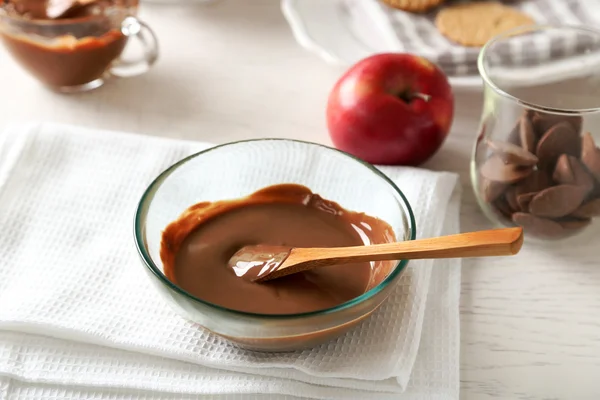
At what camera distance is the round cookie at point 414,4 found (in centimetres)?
145

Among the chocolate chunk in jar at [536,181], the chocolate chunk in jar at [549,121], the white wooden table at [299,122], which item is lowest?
the white wooden table at [299,122]

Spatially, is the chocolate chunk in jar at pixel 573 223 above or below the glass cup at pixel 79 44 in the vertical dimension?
below

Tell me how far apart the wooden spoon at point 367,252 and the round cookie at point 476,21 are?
705 mm

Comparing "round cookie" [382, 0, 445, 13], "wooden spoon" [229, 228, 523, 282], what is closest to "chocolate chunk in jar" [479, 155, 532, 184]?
"wooden spoon" [229, 228, 523, 282]

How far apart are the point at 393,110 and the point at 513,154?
202 millimetres

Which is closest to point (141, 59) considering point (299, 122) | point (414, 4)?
point (299, 122)

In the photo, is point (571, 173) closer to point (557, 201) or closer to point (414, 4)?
point (557, 201)

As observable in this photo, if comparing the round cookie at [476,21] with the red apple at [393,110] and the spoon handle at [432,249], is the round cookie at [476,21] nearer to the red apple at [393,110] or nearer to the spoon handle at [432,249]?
the red apple at [393,110]

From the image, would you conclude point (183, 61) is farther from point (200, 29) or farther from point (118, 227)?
point (118, 227)

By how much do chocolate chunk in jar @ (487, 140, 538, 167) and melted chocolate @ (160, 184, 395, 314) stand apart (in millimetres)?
180

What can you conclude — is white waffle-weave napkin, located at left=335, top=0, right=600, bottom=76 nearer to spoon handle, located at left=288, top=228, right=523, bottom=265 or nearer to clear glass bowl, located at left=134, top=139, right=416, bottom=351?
clear glass bowl, located at left=134, top=139, right=416, bottom=351

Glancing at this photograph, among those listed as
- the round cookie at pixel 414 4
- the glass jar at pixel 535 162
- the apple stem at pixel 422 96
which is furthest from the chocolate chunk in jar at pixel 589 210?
the round cookie at pixel 414 4

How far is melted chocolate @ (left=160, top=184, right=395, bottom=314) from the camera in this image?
0.80 metres

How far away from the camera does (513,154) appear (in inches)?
36.8
